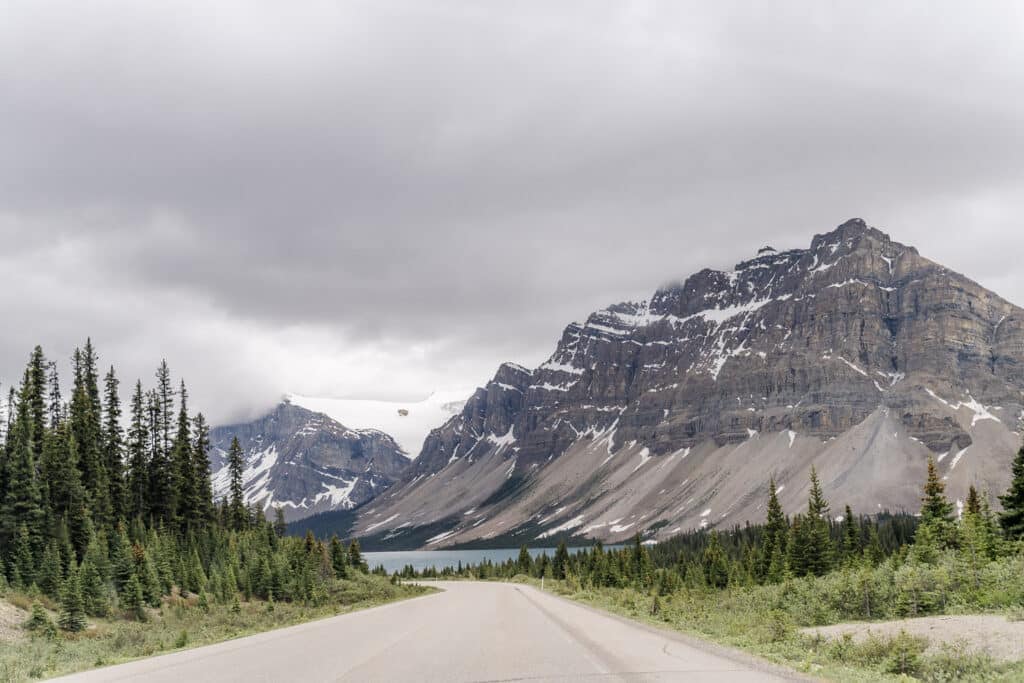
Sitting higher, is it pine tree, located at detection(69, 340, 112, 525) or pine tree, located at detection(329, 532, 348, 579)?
pine tree, located at detection(69, 340, 112, 525)

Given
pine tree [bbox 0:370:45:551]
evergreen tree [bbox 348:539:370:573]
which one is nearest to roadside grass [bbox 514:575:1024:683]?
pine tree [bbox 0:370:45:551]

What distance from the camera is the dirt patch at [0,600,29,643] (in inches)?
1254

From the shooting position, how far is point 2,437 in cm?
5866

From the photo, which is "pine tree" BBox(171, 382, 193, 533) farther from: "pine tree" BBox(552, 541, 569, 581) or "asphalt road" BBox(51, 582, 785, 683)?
"pine tree" BBox(552, 541, 569, 581)

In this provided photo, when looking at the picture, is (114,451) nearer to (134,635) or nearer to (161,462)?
(161,462)

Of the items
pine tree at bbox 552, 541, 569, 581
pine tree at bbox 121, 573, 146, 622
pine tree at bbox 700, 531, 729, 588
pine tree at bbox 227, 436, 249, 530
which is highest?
pine tree at bbox 227, 436, 249, 530

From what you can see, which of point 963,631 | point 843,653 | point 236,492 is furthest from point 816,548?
point 236,492

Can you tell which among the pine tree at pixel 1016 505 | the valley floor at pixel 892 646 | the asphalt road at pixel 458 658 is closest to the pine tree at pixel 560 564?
the pine tree at pixel 1016 505

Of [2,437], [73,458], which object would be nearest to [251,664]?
[73,458]

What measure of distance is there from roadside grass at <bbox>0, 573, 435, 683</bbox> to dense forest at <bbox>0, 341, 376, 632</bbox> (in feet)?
4.23

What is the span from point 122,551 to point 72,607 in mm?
13224

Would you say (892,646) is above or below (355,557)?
above

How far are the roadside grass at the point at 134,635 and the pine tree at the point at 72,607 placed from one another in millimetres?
634

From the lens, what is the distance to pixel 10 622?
3431cm
